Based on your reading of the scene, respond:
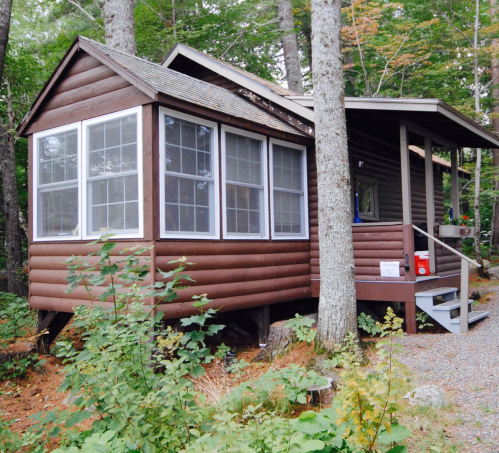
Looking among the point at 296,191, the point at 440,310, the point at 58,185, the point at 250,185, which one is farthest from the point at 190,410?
the point at 296,191

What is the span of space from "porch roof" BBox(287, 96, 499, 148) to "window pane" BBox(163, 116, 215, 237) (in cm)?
253

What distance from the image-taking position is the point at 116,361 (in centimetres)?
322

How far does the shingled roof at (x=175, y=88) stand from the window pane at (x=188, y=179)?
37cm

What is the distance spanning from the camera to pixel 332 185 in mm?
6168

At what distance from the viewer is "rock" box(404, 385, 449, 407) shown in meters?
4.23

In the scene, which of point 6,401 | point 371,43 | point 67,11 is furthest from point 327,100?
point 67,11

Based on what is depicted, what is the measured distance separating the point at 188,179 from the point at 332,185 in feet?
6.26

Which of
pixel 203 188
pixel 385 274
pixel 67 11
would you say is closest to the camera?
pixel 203 188

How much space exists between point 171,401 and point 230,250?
13.4ft

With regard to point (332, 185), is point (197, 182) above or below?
above

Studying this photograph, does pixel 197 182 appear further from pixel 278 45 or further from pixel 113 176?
pixel 278 45

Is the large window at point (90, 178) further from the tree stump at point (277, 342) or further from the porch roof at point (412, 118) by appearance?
the porch roof at point (412, 118)

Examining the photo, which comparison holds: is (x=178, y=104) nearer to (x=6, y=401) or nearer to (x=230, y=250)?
(x=230, y=250)

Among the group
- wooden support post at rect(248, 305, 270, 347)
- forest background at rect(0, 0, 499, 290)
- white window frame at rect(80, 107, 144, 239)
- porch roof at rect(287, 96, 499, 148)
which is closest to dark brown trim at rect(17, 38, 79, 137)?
white window frame at rect(80, 107, 144, 239)
